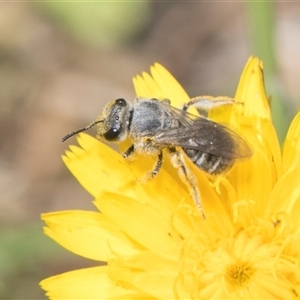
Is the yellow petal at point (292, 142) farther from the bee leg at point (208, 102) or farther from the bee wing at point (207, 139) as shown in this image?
the bee leg at point (208, 102)

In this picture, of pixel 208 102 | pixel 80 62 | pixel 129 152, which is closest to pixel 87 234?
pixel 129 152

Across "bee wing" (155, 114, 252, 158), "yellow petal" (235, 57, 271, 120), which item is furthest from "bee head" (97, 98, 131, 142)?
"yellow petal" (235, 57, 271, 120)

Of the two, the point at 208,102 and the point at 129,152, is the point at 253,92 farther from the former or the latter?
the point at 129,152

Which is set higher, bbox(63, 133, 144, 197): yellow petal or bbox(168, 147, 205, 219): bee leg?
bbox(63, 133, 144, 197): yellow petal

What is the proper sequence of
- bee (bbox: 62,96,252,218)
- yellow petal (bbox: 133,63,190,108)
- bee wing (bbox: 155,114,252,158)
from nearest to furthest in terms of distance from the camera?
1. bee wing (bbox: 155,114,252,158)
2. bee (bbox: 62,96,252,218)
3. yellow petal (bbox: 133,63,190,108)

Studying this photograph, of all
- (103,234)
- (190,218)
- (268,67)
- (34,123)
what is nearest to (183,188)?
(190,218)

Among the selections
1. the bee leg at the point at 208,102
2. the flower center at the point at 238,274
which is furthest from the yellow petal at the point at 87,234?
the bee leg at the point at 208,102

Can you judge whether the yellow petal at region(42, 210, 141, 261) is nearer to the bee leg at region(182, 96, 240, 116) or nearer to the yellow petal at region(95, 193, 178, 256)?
the yellow petal at region(95, 193, 178, 256)
